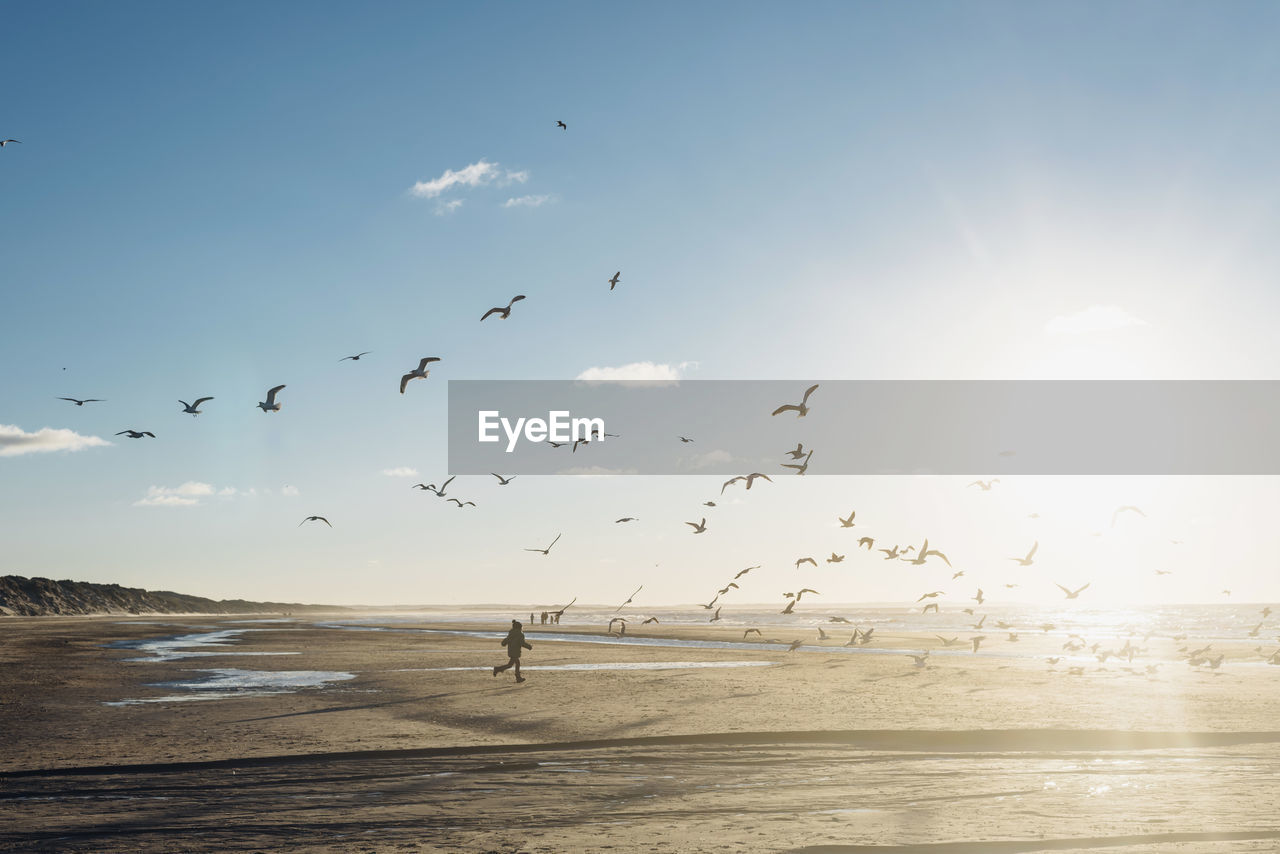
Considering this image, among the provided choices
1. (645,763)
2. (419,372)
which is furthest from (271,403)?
(645,763)

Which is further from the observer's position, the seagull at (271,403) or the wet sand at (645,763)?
the seagull at (271,403)

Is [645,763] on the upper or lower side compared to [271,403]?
lower

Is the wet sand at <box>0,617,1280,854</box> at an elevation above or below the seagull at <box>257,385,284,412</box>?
below

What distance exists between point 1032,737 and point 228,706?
19186mm

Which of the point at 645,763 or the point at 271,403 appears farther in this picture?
the point at 271,403

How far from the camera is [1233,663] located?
1578 inches

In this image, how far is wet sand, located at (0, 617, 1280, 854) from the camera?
10.7 metres

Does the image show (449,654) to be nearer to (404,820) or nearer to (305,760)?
(305,760)

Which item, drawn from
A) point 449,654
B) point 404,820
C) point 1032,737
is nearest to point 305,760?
point 404,820

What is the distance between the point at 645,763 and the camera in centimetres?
1545

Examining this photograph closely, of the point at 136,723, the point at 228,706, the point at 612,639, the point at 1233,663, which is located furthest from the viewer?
the point at 612,639

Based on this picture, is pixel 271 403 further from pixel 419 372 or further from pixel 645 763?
pixel 645 763

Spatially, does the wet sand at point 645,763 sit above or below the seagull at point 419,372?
below

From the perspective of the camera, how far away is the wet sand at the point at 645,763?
10711 mm
